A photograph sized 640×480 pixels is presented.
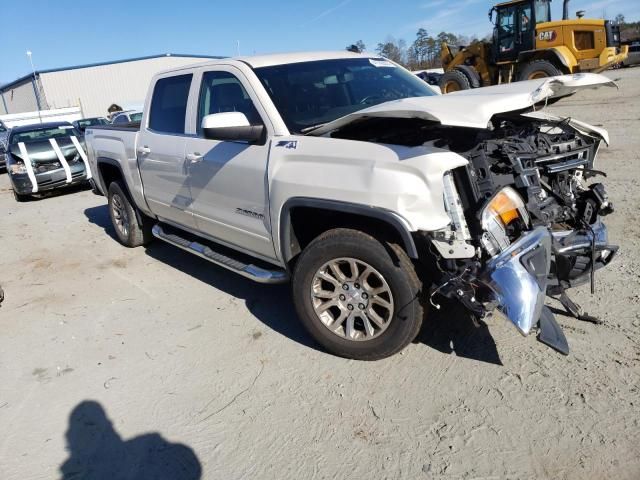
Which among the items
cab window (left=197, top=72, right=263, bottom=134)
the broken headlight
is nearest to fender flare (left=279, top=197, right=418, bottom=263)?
the broken headlight

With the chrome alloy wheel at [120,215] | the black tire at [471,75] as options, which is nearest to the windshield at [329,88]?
the chrome alloy wheel at [120,215]

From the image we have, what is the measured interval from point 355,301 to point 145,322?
6.73ft

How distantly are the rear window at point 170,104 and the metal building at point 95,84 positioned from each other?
45.7 metres

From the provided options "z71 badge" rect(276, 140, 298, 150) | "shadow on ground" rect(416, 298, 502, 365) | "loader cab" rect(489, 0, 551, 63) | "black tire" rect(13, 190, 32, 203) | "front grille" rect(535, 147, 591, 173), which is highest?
"loader cab" rect(489, 0, 551, 63)

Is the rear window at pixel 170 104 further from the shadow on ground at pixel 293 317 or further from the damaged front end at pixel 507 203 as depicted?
the damaged front end at pixel 507 203

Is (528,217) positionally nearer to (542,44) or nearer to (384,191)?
(384,191)

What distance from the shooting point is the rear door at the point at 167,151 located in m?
4.54

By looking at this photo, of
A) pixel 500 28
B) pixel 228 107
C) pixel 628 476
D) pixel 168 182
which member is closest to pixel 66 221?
pixel 168 182

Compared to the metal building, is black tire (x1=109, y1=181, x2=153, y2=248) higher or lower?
lower

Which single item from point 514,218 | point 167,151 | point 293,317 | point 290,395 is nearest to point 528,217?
point 514,218

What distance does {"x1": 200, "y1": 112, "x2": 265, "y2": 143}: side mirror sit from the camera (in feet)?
11.1

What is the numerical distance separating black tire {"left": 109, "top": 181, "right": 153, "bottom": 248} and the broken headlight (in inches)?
175

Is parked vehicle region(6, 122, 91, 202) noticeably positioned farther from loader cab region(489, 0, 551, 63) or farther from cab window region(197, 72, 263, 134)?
loader cab region(489, 0, 551, 63)

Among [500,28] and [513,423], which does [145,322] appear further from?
[500,28]
